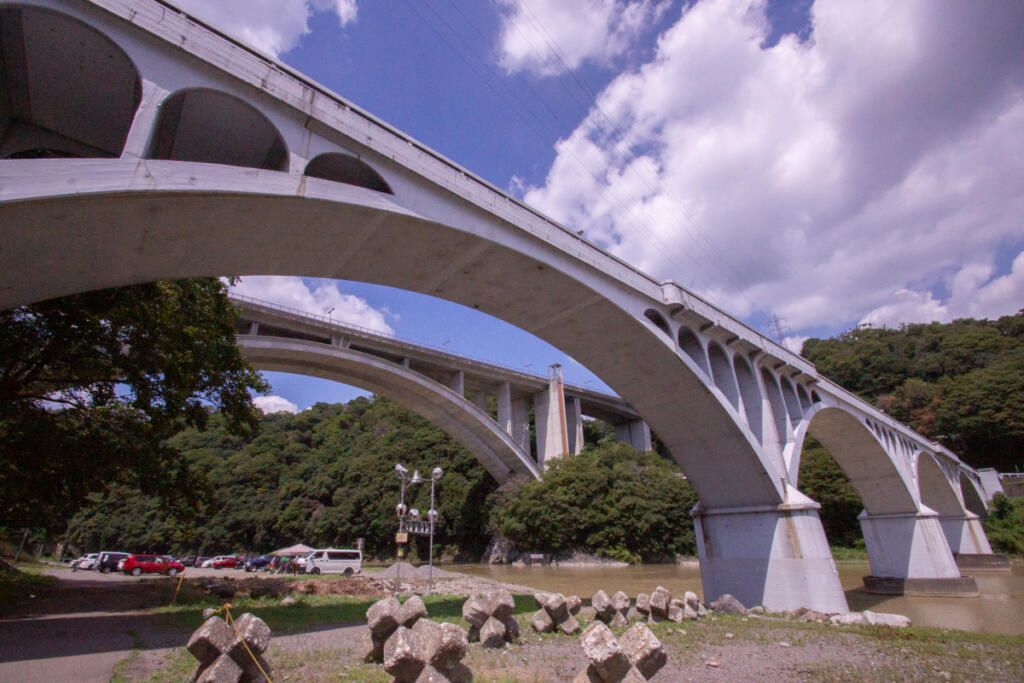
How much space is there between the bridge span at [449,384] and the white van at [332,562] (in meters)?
10.9

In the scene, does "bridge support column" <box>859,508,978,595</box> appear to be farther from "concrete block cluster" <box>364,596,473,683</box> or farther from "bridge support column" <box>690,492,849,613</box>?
"concrete block cluster" <box>364,596,473,683</box>

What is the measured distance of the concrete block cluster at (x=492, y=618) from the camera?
6934 mm

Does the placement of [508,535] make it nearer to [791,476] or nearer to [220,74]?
[791,476]

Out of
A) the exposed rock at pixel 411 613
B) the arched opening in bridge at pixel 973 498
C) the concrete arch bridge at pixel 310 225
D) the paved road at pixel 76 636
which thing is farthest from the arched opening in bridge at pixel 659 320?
the arched opening in bridge at pixel 973 498

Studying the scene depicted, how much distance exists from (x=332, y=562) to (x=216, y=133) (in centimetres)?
2569

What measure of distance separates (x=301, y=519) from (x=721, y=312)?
4694 centimetres

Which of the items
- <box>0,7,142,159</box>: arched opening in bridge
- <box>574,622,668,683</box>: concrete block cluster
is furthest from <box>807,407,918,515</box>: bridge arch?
<box>0,7,142,159</box>: arched opening in bridge

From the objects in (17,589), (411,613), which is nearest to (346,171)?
(411,613)

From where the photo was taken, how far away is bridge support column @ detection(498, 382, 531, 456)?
41406 millimetres

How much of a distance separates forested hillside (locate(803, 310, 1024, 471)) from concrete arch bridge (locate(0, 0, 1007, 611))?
127 ft

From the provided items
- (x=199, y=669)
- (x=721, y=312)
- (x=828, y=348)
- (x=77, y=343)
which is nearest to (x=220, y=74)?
(x=77, y=343)

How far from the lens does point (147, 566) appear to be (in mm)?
A: 27984

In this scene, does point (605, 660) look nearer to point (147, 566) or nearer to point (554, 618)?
point (554, 618)

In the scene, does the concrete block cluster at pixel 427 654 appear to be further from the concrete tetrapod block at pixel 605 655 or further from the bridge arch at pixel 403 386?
the bridge arch at pixel 403 386
